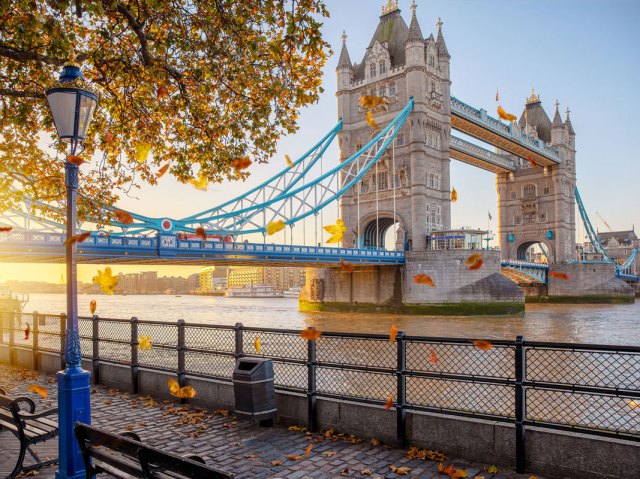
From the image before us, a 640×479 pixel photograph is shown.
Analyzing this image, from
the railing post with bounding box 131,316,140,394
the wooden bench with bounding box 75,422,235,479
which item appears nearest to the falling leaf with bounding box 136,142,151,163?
the railing post with bounding box 131,316,140,394

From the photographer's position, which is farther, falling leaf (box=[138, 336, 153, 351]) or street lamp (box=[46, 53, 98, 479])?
falling leaf (box=[138, 336, 153, 351])

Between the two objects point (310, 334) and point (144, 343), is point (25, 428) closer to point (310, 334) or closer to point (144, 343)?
point (310, 334)

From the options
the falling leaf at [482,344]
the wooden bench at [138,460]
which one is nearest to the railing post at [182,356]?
the wooden bench at [138,460]

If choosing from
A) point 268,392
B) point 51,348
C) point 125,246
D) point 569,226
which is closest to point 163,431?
point 268,392

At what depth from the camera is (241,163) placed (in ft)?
26.9

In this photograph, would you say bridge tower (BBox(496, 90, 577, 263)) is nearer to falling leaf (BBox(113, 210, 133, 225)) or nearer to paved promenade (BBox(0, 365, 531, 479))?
falling leaf (BBox(113, 210, 133, 225))

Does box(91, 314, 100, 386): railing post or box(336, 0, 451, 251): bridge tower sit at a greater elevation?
box(336, 0, 451, 251): bridge tower

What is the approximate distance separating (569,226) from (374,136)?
1338 inches

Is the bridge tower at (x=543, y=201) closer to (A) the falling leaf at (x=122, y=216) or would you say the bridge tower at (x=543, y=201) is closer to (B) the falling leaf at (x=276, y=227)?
(B) the falling leaf at (x=276, y=227)

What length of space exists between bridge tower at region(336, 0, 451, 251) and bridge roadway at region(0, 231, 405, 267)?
10.5 meters

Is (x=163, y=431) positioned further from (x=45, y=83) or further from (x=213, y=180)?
(x=45, y=83)

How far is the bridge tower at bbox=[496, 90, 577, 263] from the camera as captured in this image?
6912cm

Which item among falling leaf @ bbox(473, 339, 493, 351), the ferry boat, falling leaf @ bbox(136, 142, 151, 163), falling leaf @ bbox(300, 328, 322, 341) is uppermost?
falling leaf @ bbox(136, 142, 151, 163)

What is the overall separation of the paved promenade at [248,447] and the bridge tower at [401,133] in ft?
131
